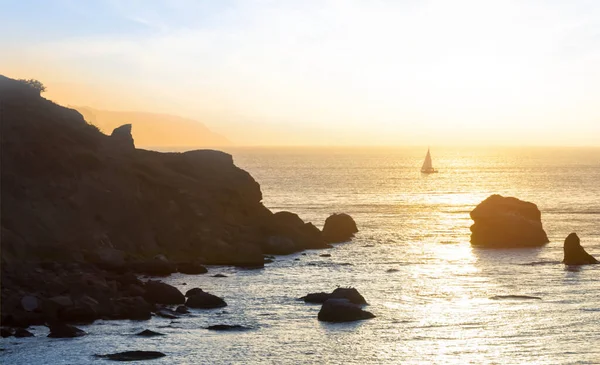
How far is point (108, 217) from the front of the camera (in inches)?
3339

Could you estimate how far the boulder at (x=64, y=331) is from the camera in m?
51.0

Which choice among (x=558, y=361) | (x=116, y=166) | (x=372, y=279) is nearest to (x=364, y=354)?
(x=558, y=361)

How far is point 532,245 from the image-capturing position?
318 feet

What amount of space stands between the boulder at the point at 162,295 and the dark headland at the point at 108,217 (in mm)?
91

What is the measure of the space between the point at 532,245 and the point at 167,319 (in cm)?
5436

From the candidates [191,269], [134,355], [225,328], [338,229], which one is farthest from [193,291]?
[338,229]

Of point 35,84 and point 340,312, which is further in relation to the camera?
point 35,84

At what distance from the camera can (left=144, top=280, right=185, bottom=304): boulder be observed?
6088 centimetres

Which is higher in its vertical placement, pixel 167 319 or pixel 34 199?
pixel 34 199

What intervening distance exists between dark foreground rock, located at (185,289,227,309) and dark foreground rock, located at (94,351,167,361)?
42.7 ft

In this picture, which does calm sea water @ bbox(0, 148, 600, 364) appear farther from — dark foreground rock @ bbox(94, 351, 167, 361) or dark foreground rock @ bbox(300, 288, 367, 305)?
dark foreground rock @ bbox(300, 288, 367, 305)

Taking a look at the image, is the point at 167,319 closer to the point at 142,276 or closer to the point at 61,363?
the point at 61,363

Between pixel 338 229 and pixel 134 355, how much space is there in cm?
5916

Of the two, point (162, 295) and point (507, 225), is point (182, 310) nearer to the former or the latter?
point (162, 295)
